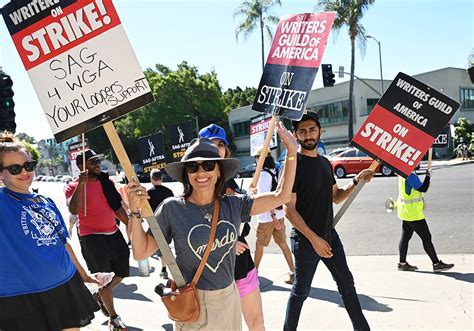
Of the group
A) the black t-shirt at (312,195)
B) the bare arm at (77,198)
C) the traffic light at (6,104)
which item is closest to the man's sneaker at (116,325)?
the bare arm at (77,198)

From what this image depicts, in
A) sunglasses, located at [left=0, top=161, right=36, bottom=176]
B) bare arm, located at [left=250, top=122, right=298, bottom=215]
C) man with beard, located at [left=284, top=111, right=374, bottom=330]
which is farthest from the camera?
man with beard, located at [left=284, top=111, right=374, bottom=330]

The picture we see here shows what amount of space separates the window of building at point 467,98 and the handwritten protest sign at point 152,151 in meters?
33.2

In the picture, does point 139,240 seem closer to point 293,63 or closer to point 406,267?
point 293,63

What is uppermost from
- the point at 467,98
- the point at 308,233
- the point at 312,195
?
the point at 312,195

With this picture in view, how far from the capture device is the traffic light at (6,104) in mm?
9128

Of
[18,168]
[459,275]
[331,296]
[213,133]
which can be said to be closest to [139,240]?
[18,168]

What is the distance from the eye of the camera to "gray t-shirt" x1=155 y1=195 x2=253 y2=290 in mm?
2289

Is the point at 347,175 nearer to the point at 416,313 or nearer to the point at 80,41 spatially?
the point at 416,313

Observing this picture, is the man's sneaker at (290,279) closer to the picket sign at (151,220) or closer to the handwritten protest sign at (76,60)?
the picket sign at (151,220)

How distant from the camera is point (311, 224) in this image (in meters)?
3.42

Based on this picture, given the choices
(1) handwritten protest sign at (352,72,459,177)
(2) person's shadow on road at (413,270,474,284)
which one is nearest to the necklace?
(1) handwritten protest sign at (352,72,459,177)

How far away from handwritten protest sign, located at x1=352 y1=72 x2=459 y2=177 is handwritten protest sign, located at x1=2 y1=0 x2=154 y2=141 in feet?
7.47

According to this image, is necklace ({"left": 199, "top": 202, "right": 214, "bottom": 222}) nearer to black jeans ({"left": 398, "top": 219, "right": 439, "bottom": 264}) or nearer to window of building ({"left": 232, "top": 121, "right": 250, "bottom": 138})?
black jeans ({"left": 398, "top": 219, "right": 439, "bottom": 264})

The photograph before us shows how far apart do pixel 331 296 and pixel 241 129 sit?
4386cm
